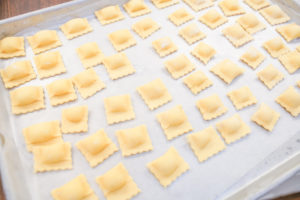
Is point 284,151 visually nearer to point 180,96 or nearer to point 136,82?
point 180,96

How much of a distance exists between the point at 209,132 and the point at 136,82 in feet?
1.58

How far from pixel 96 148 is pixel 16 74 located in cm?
63

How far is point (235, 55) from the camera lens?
5.47ft

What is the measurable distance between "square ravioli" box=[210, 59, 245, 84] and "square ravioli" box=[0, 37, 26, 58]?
1.11 metres

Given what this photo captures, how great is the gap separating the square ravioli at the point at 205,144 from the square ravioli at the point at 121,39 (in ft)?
2.22

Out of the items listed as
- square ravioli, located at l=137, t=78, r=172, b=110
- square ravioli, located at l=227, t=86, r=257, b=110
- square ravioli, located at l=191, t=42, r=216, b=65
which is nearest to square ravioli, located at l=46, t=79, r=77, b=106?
square ravioli, located at l=137, t=78, r=172, b=110

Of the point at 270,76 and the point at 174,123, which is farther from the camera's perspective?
the point at 270,76

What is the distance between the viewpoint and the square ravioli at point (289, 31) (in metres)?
1.71

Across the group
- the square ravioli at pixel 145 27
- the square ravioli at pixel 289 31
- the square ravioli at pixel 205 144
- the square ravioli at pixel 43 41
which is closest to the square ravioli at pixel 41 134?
the square ravioli at pixel 43 41

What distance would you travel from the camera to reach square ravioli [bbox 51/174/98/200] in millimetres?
1171

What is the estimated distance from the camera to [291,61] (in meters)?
1.62

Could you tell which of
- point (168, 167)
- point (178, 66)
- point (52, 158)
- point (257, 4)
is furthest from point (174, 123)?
point (257, 4)

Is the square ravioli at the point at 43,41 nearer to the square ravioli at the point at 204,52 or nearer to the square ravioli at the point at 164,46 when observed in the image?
the square ravioli at the point at 164,46

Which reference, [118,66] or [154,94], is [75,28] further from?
[154,94]
